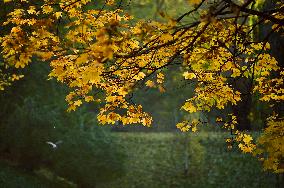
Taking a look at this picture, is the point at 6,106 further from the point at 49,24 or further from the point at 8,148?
the point at 49,24

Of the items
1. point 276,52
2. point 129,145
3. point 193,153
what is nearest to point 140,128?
point 129,145

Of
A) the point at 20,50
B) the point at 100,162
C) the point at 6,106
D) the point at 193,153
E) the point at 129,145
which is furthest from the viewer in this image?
the point at 129,145

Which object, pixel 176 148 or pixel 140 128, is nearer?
pixel 176 148

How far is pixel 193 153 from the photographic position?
18.2m

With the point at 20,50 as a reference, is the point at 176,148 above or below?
below

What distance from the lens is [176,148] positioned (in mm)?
19719

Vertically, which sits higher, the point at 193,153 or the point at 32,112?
the point at 32,112

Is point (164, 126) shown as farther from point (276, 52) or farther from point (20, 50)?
point (20, 50)

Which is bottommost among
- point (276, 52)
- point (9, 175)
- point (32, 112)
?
point (9, 175)

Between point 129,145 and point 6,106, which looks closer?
point 6,106

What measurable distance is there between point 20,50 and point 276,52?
7.37m

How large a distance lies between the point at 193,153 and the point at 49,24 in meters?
14.6

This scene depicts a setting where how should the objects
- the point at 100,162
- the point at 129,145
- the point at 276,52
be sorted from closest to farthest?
the point at 276,52 → the point at 100,162 → the point at 129,145

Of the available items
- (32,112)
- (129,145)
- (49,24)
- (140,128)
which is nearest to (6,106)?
(32,112)
